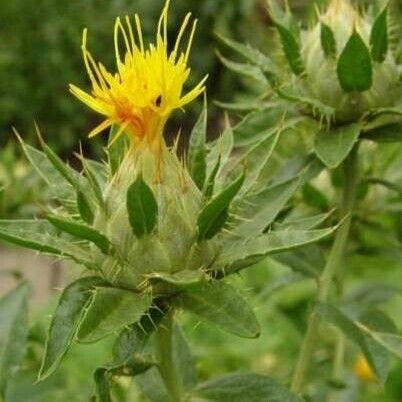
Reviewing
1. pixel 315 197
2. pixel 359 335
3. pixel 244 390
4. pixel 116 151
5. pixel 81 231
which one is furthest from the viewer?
pixel 315 197

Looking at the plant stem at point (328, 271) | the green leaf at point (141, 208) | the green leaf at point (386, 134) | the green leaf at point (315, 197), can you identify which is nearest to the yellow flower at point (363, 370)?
the green leaf at point (315, 197)

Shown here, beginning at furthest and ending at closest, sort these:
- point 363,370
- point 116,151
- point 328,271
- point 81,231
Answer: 1. point 363,370
2. point 328,271
3. point 116,151
4. point 81,231

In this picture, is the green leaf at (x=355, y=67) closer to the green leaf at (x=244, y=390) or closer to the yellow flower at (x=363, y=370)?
the green leaf at (x=244, y=390)

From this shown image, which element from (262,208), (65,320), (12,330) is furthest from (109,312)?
(12,330)

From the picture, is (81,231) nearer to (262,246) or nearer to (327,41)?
(262,246)

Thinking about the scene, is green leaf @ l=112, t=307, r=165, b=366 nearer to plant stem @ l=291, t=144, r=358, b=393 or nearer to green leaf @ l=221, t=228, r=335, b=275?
green leaf @ l=221, t=228, r=335, b=275

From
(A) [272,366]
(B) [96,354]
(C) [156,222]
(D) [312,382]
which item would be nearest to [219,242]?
(C) [156,222]

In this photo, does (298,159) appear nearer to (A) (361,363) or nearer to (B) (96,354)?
(A) (361,363)
